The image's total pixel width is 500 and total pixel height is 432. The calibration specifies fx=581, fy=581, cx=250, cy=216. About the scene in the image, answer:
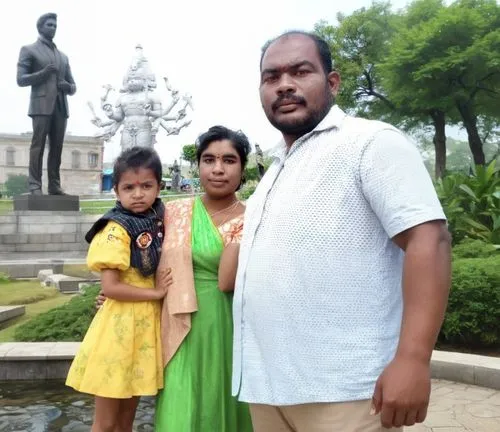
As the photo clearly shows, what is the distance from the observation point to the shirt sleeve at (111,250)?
89.1 inches

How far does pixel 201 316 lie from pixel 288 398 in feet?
2.28

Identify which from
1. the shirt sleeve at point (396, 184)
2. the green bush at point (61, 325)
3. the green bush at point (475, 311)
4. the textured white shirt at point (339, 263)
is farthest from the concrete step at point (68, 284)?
the shirt sleeve at point (396, 184)

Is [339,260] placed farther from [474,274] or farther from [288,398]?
[474,274]

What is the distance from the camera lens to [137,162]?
239 cm

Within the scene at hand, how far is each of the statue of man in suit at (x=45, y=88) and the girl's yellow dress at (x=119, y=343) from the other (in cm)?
1004

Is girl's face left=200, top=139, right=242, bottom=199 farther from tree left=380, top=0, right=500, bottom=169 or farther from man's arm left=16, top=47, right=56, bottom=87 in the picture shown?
tree left=380, top=0, right=500, bottom=169

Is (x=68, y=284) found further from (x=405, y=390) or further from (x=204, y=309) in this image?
(x=405, y=390)

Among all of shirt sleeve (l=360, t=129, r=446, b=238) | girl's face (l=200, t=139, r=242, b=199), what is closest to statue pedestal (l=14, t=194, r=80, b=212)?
girl's face (l=200, t=139, r=242, b=199)

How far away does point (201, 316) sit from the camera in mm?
2287

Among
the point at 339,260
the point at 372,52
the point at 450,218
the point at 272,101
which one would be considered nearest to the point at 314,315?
the point at 339,260

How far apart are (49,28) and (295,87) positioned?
10892mm

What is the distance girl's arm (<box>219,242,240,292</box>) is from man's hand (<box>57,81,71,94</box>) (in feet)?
34.3

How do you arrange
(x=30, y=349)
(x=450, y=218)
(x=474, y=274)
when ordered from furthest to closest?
(x=450, y=218) < (x=474, y=274) < (x=30, y=349)

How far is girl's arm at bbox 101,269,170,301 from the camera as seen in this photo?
228cm
